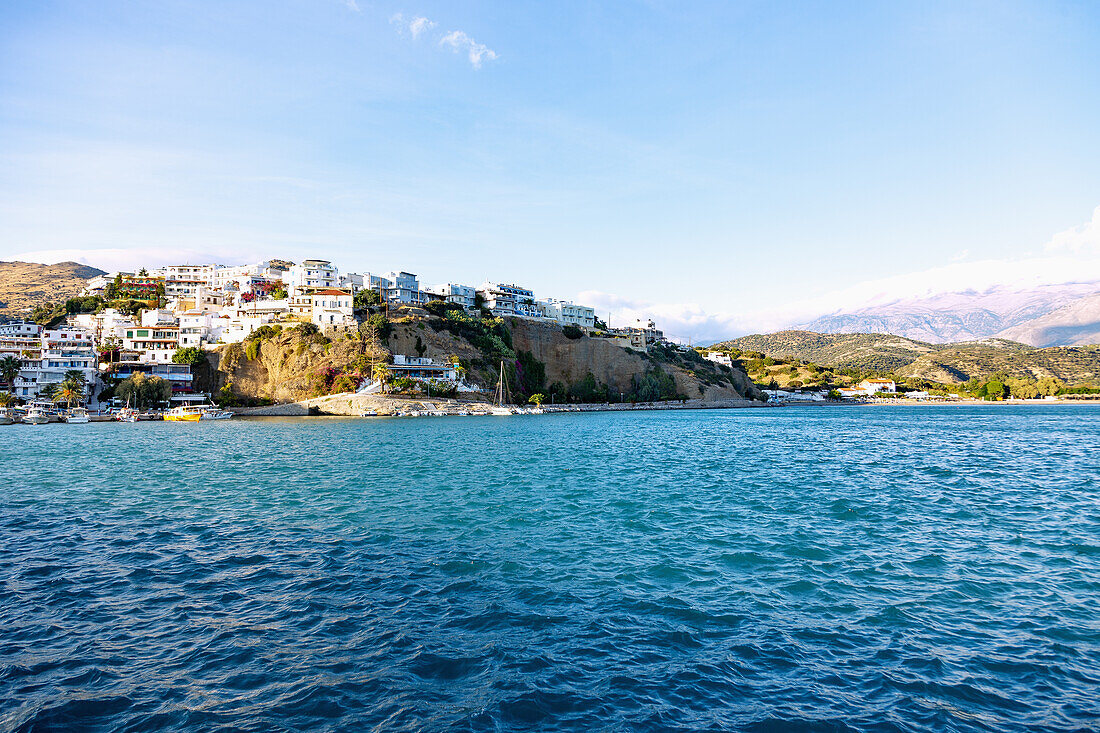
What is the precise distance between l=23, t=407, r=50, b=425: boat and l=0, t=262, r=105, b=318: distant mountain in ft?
254

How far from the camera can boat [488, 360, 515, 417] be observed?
→ 256ft

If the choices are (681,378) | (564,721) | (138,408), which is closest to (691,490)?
(564,721)

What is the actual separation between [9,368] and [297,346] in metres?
29.6

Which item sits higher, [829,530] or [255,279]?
[255,279]

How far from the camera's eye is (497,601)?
Result: 10062mm

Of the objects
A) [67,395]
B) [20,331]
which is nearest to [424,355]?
[67,395]

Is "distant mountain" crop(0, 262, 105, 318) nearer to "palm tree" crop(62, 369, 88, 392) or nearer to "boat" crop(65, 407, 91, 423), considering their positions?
"palm tree" crop(62, 369, 88, 392)

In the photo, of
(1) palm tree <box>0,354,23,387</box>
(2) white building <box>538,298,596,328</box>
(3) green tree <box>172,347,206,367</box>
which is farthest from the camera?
(2) white building <box>538,298,596,328</box>

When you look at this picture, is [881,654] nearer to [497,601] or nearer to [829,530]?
[497,601]

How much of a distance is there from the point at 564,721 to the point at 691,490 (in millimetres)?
15770

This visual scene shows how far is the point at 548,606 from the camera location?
9.84 meters

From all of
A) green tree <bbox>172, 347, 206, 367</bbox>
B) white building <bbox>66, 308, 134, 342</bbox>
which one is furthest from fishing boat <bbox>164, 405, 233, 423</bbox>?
white building <bbox>66, 308, 134, 342</bbox>

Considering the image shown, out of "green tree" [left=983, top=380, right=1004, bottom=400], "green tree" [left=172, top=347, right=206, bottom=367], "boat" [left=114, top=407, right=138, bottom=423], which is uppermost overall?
"green tree" [left=172, top=347, right=206, bottom=367]

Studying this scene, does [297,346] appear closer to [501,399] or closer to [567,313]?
[501,399]
